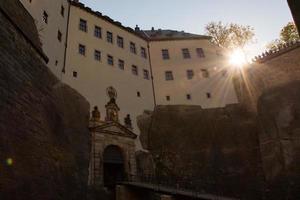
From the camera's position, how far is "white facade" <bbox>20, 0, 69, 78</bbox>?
58.4 feet

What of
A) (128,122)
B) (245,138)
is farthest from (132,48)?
(245,138)

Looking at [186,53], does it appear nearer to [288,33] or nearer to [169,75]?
[169,75]

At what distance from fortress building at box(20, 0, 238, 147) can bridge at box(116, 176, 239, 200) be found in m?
5.46

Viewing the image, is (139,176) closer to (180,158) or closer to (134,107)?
(180,158)

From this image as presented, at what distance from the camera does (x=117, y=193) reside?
59.3 feet

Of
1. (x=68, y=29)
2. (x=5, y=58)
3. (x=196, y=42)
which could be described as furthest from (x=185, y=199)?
(x=196, y=42)

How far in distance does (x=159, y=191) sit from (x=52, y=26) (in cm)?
1491

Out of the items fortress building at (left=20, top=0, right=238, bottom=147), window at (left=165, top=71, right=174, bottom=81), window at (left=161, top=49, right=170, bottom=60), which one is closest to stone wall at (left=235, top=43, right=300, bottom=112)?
fortress building at (left=20, top=0, right=238, bottom=147)

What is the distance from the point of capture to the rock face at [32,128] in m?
10.1

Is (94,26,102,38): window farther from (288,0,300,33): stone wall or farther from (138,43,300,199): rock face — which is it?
(288,0,300,33): stone wall

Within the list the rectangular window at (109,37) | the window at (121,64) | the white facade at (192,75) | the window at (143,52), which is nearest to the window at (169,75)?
the white facade at (192,75)

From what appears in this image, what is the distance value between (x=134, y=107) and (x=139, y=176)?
6620 millimetres

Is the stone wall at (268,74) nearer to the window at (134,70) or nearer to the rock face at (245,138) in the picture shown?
the rock face at (245,138)

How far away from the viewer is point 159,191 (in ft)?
52.7
